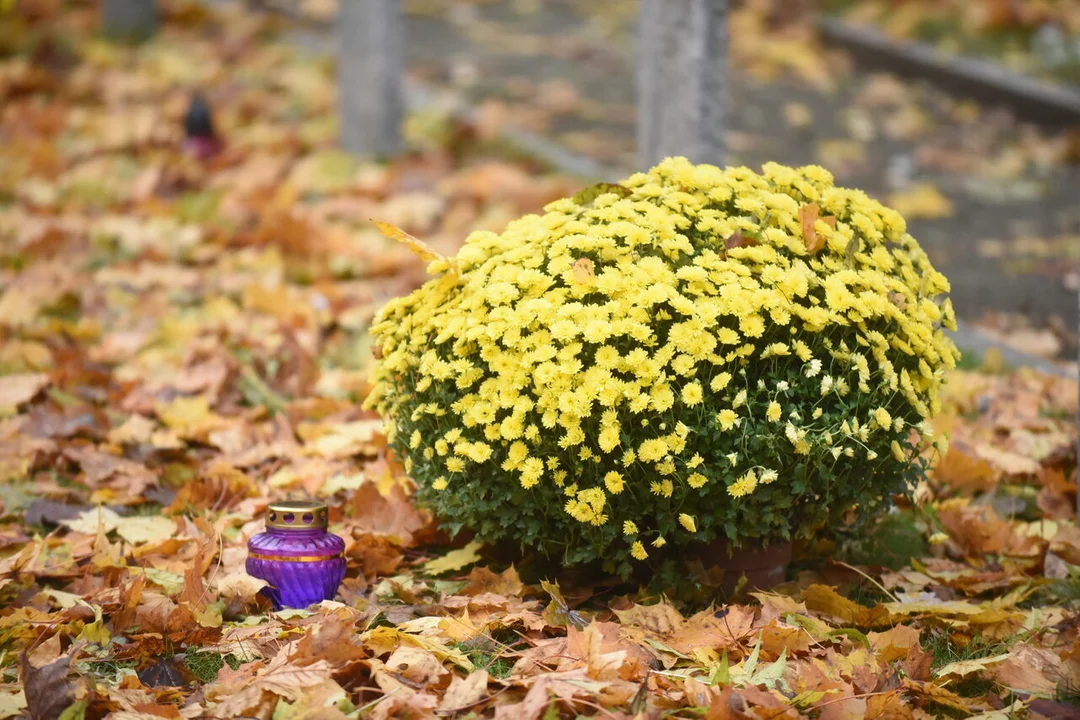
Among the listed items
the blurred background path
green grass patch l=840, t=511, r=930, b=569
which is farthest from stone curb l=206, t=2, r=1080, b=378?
green grass patch l=840, t=511, r=930, b=569

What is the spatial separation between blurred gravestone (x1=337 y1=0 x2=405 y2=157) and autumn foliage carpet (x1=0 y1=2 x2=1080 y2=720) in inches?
28.2

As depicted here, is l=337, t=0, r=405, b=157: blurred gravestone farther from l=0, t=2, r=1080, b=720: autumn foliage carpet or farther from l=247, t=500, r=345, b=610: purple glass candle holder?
l=247, t=500, r=345, b=610: purple glass candle holder

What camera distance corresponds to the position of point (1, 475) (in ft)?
11.2

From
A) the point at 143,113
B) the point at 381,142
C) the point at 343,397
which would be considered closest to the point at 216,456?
the point at 343,397

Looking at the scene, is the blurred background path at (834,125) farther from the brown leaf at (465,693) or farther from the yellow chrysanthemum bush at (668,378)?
the brown leaf at (465,693)

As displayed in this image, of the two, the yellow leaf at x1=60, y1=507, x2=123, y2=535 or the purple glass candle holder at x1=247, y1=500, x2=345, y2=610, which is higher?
the purple glass candle holder at x1=247, y1=500, x2=345, y2=610

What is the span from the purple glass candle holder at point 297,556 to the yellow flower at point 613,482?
66 centimetres

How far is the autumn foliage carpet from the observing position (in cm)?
228

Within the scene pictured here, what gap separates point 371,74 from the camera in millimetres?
6648

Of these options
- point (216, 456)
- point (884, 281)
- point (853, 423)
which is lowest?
point (216, 456)

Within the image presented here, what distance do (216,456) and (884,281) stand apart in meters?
2.03

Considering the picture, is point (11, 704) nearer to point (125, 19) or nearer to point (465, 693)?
point (465, 693)

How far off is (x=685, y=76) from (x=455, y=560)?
2.44 meters

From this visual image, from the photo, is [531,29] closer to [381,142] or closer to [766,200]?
[381,142]
